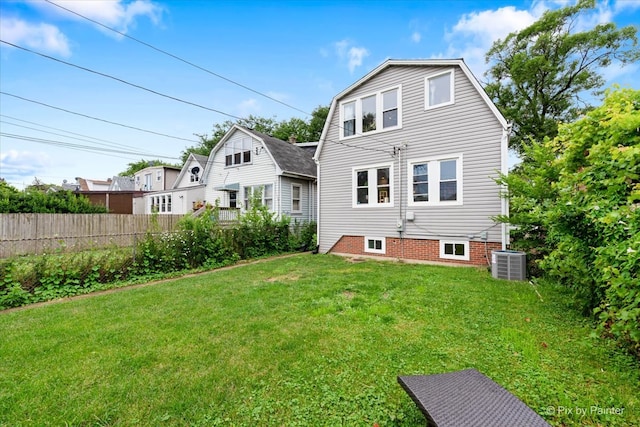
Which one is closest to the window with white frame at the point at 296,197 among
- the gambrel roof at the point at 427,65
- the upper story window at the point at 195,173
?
the gambrel roof at the point at 427,65

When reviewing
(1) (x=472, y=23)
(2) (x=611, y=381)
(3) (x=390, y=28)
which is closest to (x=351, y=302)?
(2) (x=611, y=381)

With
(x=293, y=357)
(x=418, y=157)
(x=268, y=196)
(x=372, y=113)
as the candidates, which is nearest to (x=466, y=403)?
(x=293, y=357)

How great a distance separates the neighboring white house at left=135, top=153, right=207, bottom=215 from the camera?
17.6m

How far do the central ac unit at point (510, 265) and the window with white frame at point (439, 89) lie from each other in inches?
192

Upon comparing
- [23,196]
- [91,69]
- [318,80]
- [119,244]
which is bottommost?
[119,244]

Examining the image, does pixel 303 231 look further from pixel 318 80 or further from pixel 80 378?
pixel 80 378

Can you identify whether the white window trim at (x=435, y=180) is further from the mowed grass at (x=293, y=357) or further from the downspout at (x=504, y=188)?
the mowed grass at (x=293, y=357)

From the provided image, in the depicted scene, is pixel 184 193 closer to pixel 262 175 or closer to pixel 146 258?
pixel 262 175

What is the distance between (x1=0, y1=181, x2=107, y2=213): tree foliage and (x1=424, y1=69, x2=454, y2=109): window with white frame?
16.1m

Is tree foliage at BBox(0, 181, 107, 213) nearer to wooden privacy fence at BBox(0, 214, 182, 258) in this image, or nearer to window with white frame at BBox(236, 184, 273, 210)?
wooden privacy fence at BBox(0, 214, 182, 258)

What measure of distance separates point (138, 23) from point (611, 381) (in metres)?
10.8

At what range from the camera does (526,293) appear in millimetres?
5172

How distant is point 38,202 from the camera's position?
1209 centimetres

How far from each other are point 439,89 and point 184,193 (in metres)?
15.9
